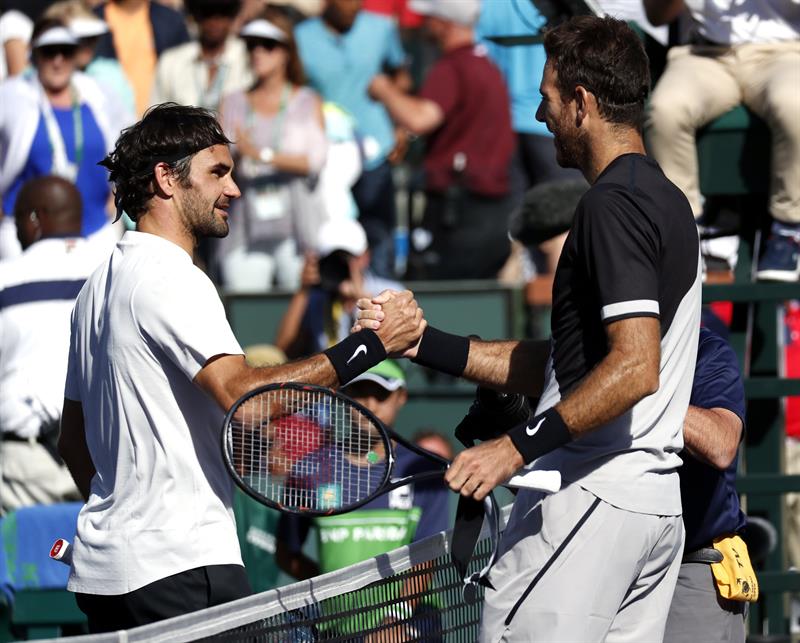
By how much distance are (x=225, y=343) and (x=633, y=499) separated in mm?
1061

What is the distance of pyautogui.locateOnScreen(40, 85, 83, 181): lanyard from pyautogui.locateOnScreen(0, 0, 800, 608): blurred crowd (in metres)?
0.01

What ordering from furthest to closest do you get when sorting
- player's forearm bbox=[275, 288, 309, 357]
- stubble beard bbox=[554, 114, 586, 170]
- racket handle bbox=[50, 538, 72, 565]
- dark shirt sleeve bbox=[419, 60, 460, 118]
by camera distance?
1. dark shirt sleeve bbox=[419, 60, 460, 118]
2. player's forearm bbox=[275, 288, 309, 357]
3. racket handle bbox=[50, 538, 72, 565]
4. stubble beard bbox=[554, 114, 586, 170]

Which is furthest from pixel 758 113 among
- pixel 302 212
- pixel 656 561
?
pixel 302 212

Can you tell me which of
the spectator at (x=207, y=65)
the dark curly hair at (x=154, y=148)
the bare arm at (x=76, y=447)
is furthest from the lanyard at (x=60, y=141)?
the dark curly hair at (x=154, y=148)

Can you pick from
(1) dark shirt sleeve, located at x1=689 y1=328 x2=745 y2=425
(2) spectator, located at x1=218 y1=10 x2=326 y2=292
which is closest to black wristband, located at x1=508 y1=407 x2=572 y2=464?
(1) dark shirt sleeve, located at x1=689 y1=328 x2=745 y2=425

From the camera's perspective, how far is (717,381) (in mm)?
4156

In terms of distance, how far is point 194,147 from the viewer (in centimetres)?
386

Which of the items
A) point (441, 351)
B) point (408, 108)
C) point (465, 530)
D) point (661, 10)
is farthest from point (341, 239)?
point (465, 530)

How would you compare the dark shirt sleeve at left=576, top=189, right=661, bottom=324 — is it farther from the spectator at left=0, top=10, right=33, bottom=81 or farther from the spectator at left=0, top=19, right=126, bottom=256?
the spectator at left=0, top=10, right=33, bottom=81

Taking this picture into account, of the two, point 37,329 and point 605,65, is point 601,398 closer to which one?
point 605,65

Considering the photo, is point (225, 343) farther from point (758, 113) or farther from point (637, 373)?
point (758, 113)

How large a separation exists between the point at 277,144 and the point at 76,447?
15.9 ft

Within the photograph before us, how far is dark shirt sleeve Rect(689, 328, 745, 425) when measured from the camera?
4.12 meters

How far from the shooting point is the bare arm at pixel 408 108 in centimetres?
937
